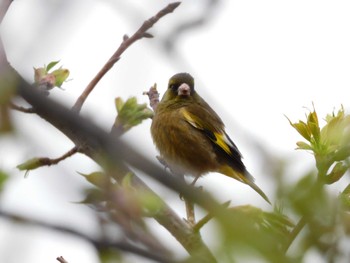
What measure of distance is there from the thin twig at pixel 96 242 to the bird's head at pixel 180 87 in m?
5.63

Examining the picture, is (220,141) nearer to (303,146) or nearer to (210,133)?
(210,133)

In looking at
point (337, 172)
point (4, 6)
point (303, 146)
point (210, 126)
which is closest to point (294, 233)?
point (337, 172)

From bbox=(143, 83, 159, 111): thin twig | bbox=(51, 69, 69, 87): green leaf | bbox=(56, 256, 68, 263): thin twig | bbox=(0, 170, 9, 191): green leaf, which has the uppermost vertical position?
bbox=(51, 69, 69, 87): green leaf

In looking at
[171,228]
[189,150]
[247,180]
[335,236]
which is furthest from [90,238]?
[189,150]

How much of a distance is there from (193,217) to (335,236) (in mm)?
1398

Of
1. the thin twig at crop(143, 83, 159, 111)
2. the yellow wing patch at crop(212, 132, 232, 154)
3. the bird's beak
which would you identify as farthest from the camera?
the bird's beak

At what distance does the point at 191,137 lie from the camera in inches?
252

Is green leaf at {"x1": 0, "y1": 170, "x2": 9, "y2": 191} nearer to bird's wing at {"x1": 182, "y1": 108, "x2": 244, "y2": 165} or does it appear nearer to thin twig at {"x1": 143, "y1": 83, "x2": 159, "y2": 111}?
thin twig at {"x1": 143, "y1": 83, "x2": 159, "y2": 111}

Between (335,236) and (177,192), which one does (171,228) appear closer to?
(335,236)

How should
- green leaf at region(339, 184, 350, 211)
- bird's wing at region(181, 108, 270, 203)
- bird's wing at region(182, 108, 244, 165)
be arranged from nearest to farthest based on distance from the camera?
green leaf at region(339, 184, 350, 211)
bird's wing at region(181, 108, 270, 203)
bird's wing at region(182, 108, 244, 165)

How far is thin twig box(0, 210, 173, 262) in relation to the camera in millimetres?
983

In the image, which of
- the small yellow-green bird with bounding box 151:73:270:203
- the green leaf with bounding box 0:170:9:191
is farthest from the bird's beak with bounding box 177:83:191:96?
the green leaf with bounding box 0:170:9:191

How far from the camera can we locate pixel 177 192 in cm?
88

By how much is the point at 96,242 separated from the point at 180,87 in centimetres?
569
